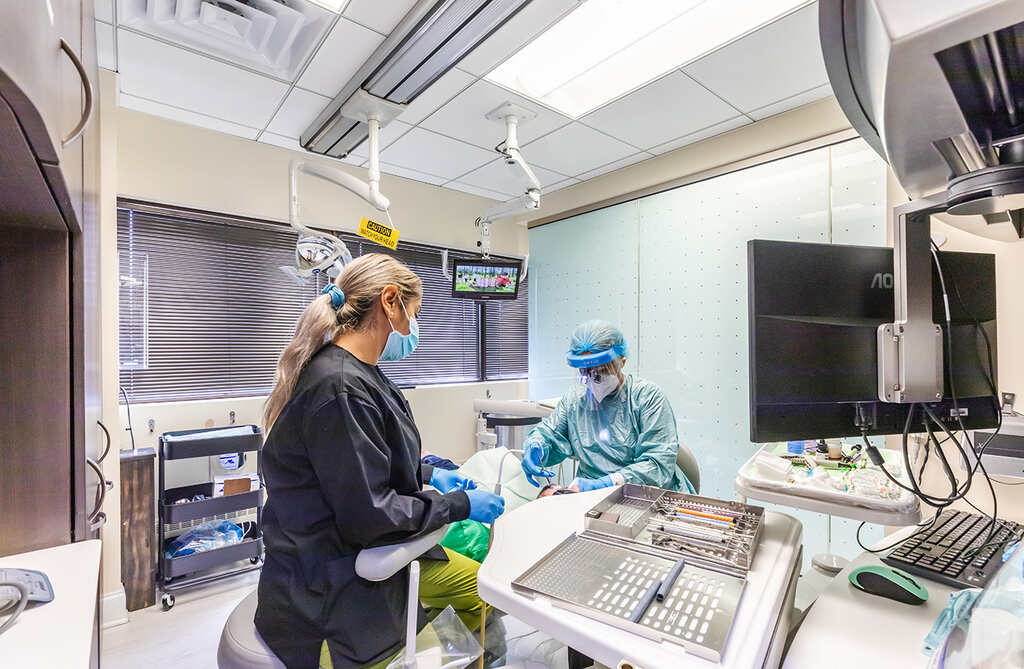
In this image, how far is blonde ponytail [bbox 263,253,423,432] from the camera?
4.39 feet

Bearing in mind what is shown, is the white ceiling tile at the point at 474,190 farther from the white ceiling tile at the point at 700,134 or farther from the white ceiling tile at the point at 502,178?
the white ceiling tile at the point at 700,134

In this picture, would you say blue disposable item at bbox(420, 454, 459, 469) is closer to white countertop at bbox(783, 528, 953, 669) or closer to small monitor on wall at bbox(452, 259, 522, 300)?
small monitor on wall at bbox(452, 259, 522, 300)

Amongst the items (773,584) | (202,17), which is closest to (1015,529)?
(773,584)

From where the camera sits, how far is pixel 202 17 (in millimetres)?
1785

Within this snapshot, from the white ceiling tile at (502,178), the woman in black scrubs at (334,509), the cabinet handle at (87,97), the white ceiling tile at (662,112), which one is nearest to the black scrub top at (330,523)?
the woman in black scrubs at (334,509)

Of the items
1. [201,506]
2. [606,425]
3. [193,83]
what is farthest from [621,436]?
[193,83]

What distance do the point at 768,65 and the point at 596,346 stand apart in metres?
1.50

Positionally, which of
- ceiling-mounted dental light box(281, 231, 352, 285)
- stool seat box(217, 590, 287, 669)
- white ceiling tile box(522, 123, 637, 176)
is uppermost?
white ceiling tile box(522, 123, 637, 176)

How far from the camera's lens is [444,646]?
1.29 metres

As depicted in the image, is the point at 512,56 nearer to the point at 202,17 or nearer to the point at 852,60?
the point at 202,17

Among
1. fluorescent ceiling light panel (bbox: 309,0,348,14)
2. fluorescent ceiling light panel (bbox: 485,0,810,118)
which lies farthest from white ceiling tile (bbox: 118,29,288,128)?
fluorescent ceiling light panel (bbox: 485,0,810,118)

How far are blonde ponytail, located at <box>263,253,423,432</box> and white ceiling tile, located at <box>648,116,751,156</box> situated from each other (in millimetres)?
2183

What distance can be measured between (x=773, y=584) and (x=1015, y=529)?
0.86 m

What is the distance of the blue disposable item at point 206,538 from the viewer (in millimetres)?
2457
